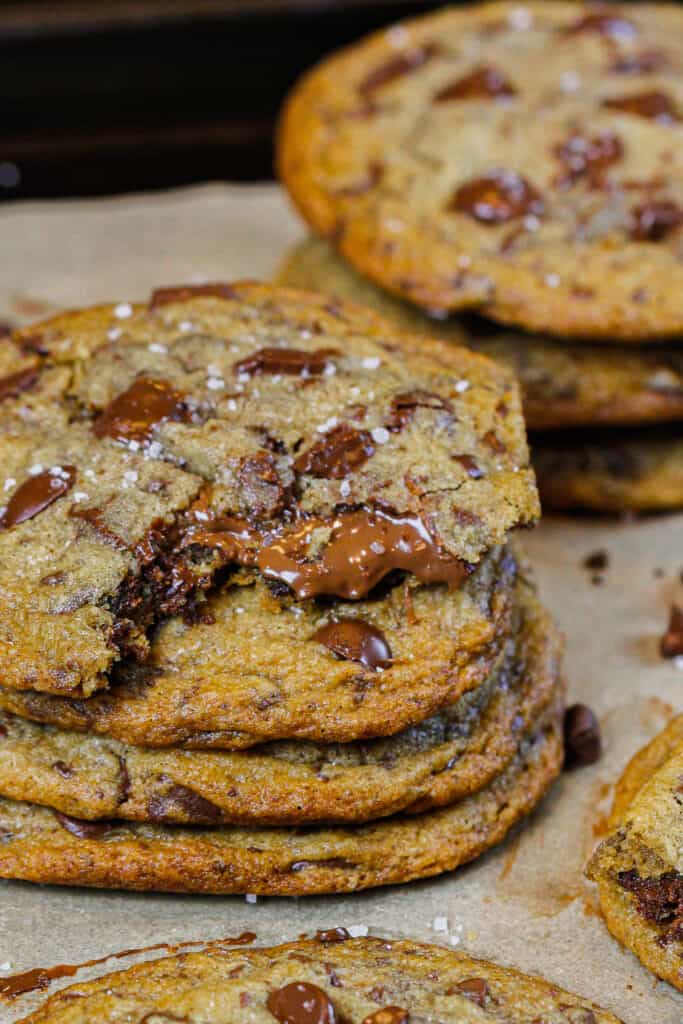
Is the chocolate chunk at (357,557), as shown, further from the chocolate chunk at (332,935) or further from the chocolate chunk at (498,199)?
A: the chocolate chunk at (498,199)

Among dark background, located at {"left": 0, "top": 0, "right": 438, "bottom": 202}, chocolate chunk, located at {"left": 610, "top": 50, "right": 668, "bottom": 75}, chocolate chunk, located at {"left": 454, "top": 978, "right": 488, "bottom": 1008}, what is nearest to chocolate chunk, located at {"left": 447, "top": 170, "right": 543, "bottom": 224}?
chocolate chunk, located at {"left": 610, "top": 50, "right": 668, "bottom": 75}

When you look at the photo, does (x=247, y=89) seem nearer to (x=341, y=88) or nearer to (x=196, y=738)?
(x=341, y=88)

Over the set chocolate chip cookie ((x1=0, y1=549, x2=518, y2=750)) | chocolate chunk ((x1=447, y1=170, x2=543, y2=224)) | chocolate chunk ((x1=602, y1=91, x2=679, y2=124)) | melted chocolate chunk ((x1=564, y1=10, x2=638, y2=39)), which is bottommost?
chocolate chip cookie ((x1=0, y1=549, x2=518, y2=750))

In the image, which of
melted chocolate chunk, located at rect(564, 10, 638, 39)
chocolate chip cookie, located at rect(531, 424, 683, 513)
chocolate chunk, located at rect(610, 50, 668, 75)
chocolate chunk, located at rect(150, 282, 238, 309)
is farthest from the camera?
melted chocolate chunk, located at rect(564, 10, 638, 39)

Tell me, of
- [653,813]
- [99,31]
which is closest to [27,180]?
[99,31]

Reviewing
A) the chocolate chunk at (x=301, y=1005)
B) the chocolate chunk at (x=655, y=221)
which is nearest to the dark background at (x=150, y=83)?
the chocolate chunk at (x=655, y=221)

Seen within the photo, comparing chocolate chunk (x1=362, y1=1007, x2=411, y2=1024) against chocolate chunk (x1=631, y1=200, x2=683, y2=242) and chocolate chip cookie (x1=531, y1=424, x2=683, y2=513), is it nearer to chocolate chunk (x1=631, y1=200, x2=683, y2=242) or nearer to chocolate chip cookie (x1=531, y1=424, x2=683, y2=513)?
chocolate chip cookie (x1=531, y1=424, x2=683, y2=513)

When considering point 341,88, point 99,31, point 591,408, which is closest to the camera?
point 591,408
